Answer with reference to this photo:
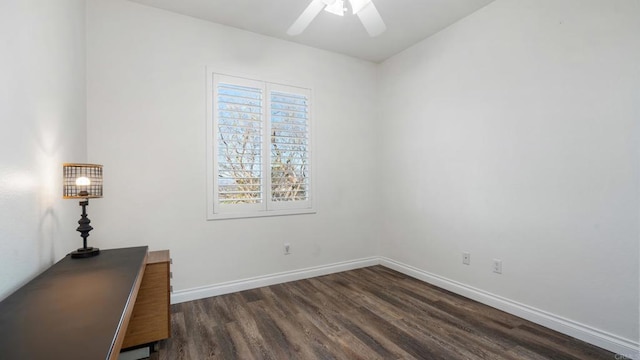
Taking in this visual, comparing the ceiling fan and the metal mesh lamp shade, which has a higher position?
the ceiling fan

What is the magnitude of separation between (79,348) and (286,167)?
2.71 meters

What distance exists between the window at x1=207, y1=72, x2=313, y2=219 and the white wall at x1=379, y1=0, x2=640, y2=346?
1374 millimetres

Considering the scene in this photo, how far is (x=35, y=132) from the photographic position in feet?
5.07

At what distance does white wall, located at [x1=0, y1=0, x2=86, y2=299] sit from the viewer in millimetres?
1272

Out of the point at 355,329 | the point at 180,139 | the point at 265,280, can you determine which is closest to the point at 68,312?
the point at 355,329

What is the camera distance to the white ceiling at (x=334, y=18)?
2.70 meters

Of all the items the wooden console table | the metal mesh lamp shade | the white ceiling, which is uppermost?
the white ceiling

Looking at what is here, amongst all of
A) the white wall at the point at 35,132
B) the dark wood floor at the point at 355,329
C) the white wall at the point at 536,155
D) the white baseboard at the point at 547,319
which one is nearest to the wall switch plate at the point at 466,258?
the white wall at the point at 536,155

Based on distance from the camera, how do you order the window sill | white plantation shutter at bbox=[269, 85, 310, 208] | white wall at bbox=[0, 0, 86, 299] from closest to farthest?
white wall at bbox=[0, 0, 86, 299]
the window sill
white plantation shutter at bbox=[269, 85, 310, 208]

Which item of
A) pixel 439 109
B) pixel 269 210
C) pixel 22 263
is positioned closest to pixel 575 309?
pixel 439 109

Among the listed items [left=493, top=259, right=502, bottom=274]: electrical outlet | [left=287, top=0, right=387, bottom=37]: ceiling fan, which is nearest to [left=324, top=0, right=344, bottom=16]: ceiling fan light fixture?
[left=287, top=0, right=387, bottom=37]: ceiling fan

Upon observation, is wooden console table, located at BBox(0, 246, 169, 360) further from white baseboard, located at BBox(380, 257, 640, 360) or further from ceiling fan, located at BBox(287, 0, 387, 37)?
white baseboard, located at BBox(380, 257, 640, 360)

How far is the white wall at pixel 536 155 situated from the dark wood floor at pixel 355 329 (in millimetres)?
329

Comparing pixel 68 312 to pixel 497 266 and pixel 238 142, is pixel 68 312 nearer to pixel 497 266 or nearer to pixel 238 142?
pixel 238 142
